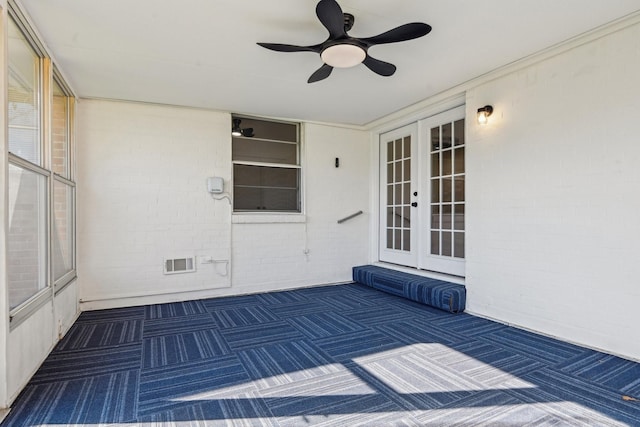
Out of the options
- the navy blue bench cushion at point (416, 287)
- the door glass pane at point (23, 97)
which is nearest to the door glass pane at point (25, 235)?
the door glass pane at point (23, 97)

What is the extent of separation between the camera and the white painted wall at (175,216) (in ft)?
13.6

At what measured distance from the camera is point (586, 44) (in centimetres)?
286

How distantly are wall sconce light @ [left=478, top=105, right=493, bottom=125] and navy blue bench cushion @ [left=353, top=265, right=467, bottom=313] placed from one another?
1.79 metres

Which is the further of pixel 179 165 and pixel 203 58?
pixel 179 165

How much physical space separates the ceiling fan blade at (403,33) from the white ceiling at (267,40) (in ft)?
0.59

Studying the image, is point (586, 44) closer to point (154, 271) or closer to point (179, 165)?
point (179, 165)

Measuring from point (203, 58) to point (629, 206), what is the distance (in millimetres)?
3626

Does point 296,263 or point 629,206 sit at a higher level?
point 629,206

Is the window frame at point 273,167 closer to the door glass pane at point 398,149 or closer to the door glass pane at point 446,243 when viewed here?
the door glass pane at point 398,149

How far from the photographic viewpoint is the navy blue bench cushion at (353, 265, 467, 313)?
12.6 ft

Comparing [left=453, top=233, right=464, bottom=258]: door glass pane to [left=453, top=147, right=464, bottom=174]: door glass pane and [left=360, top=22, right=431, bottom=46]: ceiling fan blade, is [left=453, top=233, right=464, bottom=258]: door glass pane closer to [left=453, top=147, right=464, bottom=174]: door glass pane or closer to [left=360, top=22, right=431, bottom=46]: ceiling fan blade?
[left=453, top=147, right=464, bottom=174]: door glass pane

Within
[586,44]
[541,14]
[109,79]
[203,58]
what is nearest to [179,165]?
[109,79]

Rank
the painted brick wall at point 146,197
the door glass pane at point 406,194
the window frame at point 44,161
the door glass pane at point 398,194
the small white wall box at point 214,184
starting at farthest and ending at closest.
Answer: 1. the door glass pane at point 398,194
2. the door glass pane at point 406,194
3. the small white wall box at point 214,184
4. the painted brick wall at point 146,197
5. the window frame at point 44,161

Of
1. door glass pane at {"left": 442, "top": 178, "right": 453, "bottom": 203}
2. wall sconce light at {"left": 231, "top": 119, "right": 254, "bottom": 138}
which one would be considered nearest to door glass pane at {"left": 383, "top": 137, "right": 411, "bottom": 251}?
door glass pane at {"left": 442, "top": 178, "right": 453, "bottom": 203}
